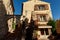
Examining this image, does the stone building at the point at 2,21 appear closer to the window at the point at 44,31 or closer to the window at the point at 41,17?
the window at the point at 44,31

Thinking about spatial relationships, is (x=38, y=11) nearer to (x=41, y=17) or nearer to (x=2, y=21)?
(x=41, y=17)

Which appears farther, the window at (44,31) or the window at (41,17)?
the window at (41,17)

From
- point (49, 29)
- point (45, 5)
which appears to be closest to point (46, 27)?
point (49, 29)

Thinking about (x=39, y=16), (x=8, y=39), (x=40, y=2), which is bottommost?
(x=8, y=39)

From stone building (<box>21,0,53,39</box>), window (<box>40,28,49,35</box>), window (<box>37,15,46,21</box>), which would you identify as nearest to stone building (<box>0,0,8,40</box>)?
stone building (<box>21,0,53,39</box>)

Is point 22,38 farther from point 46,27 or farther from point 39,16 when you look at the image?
point 39,16

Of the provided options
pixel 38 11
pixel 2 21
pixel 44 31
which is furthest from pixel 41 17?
pixel 2 21

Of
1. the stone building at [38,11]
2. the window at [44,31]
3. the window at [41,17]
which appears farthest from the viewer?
the window at [41,17]

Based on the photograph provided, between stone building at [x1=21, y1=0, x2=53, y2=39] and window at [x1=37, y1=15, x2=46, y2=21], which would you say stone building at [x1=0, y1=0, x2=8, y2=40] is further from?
window at [x1=37, y1=15, x2=46, y2=21]

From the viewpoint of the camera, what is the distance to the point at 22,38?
71.6 feet

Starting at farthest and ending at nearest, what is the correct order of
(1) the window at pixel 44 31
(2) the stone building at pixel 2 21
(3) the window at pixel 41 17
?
(3) the window at pixel 41 17 → (1) the window at pixel 44 31 → (2) the stone building at pixel 2 21

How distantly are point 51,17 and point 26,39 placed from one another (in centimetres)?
2046

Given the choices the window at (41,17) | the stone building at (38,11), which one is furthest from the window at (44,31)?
the window at (41,17)

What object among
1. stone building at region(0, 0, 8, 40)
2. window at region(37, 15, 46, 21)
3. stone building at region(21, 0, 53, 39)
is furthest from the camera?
window at region(37, 15, 46, 21)
